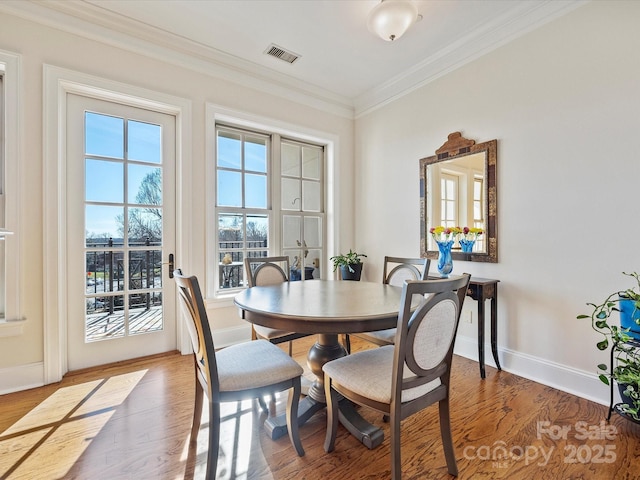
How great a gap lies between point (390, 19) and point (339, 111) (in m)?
1.91

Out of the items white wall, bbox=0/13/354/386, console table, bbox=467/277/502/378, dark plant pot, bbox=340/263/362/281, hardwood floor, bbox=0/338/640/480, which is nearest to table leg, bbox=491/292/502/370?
console table, bbox=467/277/502/378

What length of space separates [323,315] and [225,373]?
53 cm

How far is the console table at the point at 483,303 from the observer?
95.0 inches

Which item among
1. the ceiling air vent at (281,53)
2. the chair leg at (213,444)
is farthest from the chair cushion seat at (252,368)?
the ceiling air vent at (281,53)

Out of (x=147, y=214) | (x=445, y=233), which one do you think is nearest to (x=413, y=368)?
(x=445, y=233)

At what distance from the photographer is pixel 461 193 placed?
2844 millimetres

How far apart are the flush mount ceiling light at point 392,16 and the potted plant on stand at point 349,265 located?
230 cm

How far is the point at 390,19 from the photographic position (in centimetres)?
203

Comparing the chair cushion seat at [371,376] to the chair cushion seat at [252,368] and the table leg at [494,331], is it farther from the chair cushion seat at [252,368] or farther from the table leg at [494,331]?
the table leg at [494,331]

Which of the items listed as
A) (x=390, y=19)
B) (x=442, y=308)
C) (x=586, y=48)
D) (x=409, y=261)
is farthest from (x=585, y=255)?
(x=390, y=19)

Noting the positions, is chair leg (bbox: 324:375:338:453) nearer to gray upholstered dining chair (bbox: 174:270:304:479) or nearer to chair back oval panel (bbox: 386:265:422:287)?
gray upholstered dining chair (bbox: 174:270:304:479)

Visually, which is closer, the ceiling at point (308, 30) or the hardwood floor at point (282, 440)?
the hardwood floor at point (282, 440)

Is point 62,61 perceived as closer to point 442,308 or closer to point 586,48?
point 442,308

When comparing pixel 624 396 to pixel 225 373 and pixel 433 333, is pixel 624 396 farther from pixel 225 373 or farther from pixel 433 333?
pixel 225 373
